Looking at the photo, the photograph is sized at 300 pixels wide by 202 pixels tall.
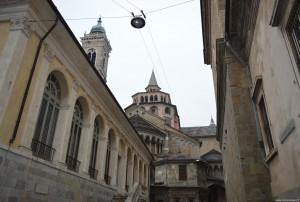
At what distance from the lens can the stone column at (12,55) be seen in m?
6.70

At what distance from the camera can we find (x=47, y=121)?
9414mm

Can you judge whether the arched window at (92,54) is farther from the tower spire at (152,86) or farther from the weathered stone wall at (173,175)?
the weathered stone wall at (173,175)

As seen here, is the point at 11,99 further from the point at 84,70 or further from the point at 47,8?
the point at 84,70

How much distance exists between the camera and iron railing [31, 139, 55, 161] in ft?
27.5

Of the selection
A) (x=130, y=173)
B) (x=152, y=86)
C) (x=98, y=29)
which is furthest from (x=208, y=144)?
(x=98, y=29)

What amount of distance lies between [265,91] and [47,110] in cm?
794

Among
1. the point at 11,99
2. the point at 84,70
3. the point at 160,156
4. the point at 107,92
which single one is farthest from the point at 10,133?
the point at 160,156

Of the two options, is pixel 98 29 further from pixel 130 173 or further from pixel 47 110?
pixel 47 110

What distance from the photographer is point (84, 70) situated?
11.4 m

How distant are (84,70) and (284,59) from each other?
30.2 feet

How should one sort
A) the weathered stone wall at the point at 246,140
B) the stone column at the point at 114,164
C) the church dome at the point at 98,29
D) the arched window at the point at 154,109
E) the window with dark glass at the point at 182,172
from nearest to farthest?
1. the weathered stone wall at the point at 246,140
2. the stone column at the point at 114,164
3. the window with dark glass at the point at 182,172
4. the church dome at the point at 98,29
5. the arched window at the point at 154,109

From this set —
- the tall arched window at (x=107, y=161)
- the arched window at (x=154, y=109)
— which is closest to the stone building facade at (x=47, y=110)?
the tall arched window at (x=107, y=161)

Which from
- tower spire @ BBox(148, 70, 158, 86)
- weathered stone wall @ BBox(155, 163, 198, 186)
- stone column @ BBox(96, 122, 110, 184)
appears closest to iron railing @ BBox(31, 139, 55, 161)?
stone column @ BBox(96, 122, 110, 184)

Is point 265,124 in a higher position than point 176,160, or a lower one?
lower
